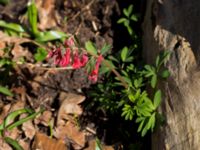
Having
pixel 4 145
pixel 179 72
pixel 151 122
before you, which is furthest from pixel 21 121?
pixel 179 72

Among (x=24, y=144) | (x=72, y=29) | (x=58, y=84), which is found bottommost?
(x=24, y=144)

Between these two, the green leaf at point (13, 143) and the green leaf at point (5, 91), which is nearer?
the green leaf at point (13, 143)

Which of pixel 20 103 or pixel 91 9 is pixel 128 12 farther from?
pixel 20 103

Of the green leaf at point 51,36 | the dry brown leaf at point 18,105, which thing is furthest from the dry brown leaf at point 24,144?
the green leaf at point 51,36

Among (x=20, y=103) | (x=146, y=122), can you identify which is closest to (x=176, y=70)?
(x=146, y=122)

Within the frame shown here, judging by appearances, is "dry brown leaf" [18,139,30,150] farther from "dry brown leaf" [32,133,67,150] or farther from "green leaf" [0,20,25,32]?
"green leaf" [0,20,25,32]

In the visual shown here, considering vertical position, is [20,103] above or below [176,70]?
below

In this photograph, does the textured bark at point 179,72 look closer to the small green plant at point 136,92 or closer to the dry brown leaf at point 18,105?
the small green plant at point 136,92

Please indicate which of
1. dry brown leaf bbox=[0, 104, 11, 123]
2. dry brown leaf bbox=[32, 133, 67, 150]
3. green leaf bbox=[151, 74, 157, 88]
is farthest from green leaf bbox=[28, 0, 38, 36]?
green leaf bbox=[151, 74, 157, 88]
